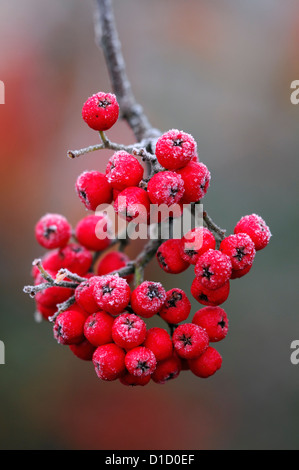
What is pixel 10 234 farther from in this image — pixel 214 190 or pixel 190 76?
pixel 190 76

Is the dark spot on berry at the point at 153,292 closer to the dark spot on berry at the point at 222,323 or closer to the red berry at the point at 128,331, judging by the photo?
the red berry at the point at 128,331

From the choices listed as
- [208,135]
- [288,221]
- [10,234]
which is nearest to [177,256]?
[288,221]

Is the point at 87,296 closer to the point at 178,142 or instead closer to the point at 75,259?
the point at 75,259

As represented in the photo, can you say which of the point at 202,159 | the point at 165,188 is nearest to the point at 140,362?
the point at 165,188

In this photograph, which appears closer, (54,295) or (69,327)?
(69,327)

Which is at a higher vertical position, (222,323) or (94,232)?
(94,232)

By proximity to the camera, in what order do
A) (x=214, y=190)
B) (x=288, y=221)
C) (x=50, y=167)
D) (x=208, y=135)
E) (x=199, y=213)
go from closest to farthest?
(x=199, y=213)
(x=288, y=221)
(x=214, y=190)
(x=208, y=135)
(x=50, y=167)
